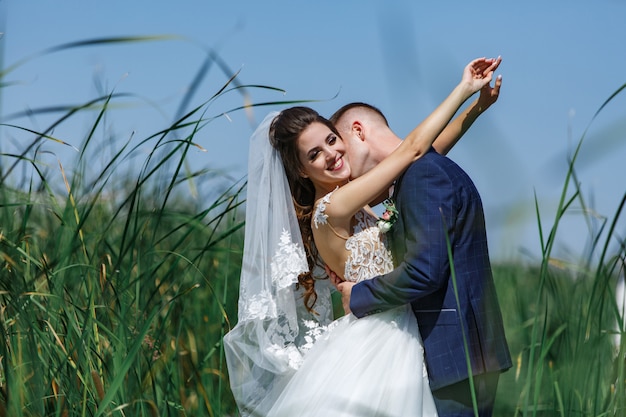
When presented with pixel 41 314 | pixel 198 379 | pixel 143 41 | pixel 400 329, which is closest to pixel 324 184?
pixel 400 329

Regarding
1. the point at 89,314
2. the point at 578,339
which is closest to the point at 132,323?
the point at 89,314

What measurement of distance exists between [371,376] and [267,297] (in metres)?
0.66

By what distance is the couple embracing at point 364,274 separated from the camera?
3090 millimetres

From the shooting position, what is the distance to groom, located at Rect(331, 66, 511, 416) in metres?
3.04

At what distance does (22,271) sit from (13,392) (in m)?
0.93

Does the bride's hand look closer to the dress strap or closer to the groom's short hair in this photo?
the groom's short hair

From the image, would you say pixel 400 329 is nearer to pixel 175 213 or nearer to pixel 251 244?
pixel 251 244

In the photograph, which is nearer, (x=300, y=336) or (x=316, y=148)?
(x=316, y=148)

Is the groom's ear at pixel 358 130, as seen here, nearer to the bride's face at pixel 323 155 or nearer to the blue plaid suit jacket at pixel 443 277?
the bride's face at pixel 323 155

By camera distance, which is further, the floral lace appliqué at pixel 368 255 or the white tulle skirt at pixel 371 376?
the floral lace appliqué at pixel 368 255

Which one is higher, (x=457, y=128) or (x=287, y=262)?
(x=457, y=128)

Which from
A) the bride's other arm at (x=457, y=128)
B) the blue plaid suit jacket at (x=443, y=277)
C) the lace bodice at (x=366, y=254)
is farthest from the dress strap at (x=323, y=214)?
the bride's other arm at (x=457, y=128)

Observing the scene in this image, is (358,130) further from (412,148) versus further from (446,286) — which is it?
(446,286)

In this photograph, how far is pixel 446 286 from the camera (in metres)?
3.12
